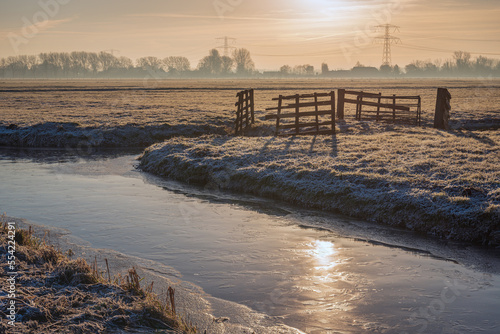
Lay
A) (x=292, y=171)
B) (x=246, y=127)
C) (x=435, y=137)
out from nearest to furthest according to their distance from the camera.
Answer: (x=292, y=171) < (x=435, y=137) < (x=246, y=127)

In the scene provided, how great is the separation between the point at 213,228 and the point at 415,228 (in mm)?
5454

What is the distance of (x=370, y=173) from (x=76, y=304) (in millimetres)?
11174

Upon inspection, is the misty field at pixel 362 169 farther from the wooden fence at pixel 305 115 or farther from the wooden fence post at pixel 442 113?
the wooden fence post at pixel 442 113

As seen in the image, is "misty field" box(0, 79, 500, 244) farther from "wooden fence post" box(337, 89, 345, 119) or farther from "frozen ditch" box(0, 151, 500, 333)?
"wooden fence post" box(337, 89, 345, 119)

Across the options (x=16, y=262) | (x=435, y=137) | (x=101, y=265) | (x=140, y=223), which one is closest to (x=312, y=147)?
(x=435, y=137)

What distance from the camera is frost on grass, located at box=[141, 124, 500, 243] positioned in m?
12.3

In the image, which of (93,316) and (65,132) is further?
(65,132)

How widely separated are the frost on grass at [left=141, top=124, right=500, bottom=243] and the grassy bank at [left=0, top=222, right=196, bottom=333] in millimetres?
8111

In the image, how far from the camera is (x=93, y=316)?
6.34 m

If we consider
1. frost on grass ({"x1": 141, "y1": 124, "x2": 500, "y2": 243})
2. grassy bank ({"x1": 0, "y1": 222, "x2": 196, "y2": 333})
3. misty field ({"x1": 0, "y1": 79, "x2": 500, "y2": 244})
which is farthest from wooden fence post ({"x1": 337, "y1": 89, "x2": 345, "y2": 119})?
grassy bank ({"x1": 0, "y1": 222, "x2": 196, "y2": 333})

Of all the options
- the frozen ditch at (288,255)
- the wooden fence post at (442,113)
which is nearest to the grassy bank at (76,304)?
the frozen ditch at (288,255)

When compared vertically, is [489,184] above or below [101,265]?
above

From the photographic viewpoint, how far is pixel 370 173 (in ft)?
50.8

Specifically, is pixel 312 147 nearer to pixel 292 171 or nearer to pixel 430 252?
pixel 292 171
